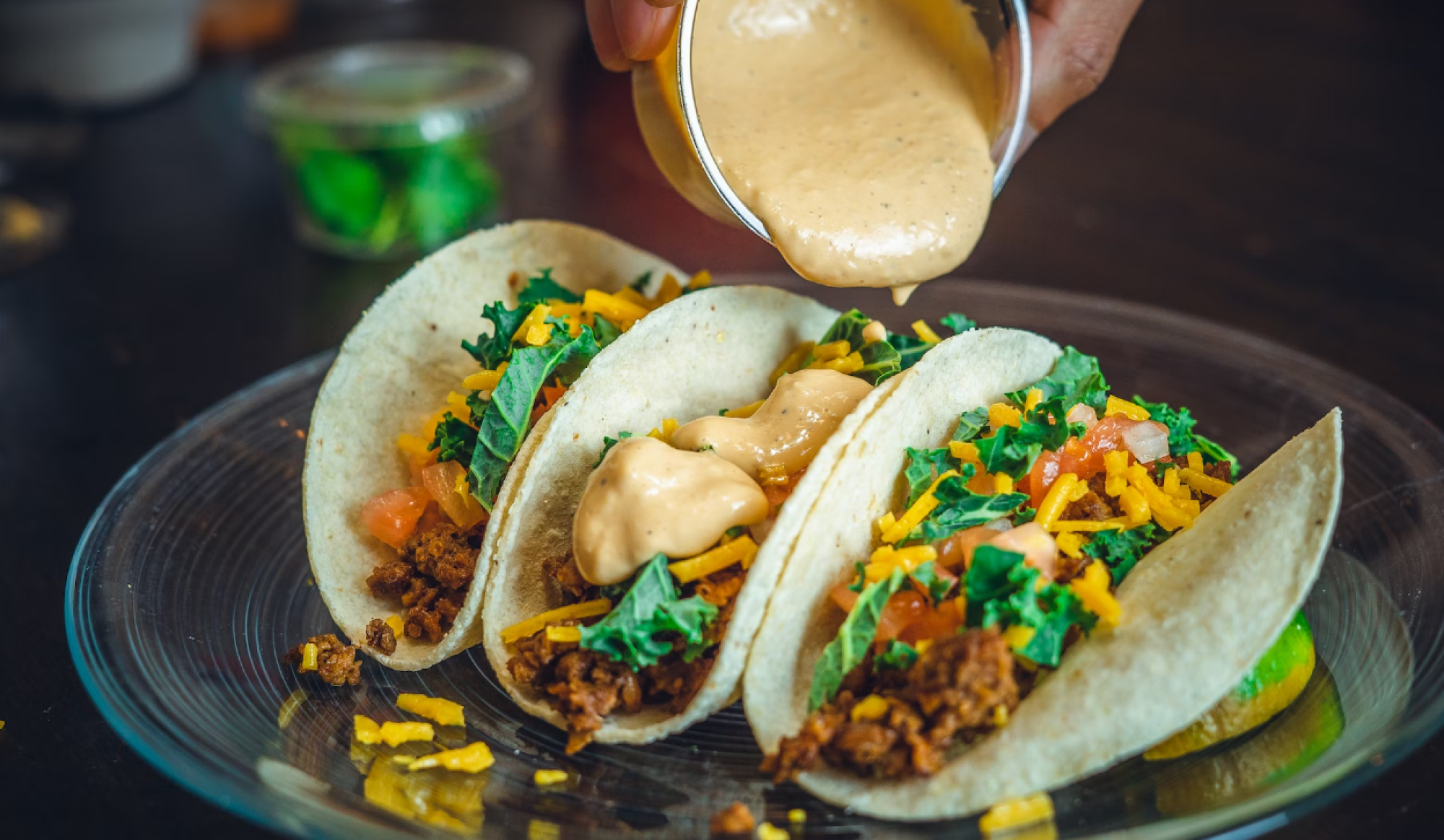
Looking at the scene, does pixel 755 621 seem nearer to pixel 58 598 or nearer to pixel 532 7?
pixel 58 598

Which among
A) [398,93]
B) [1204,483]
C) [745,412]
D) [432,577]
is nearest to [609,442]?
[745,412]

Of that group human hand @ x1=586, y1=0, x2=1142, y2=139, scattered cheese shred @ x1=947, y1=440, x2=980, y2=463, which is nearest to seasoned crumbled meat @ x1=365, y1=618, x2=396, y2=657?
scattered cheese shred @ x1=947, y1=440, x2=980, y2=463

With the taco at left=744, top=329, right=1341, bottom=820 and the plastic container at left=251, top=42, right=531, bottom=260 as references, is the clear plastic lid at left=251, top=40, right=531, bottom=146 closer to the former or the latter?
the plastic container at left=251, top=42, right=531, bottom=260

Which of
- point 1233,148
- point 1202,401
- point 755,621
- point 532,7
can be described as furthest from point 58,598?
point 532,7

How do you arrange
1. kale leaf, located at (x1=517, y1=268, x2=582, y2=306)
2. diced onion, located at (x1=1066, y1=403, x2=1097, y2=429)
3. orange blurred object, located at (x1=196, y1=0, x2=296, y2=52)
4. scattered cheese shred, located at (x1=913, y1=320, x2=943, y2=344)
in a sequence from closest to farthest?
diced onion, located at (x1=1066, y1=403, x2=1097, y2=429) → scattered cheese shred, located at (x1=913, y1=320, x2=943, y2=344) → kale leaf, located at (x1=517, y1=268, x2=582, y2=306) → orange blurred object, located at (x1=196, y1=0, x2=296, y2=52)

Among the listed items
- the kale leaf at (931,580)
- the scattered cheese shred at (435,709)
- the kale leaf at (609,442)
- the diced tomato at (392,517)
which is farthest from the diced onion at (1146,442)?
the diced tomato at (392,517)

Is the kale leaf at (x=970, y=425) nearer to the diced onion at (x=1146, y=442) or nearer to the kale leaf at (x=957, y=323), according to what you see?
the diced onion at (x=1146, y=442)

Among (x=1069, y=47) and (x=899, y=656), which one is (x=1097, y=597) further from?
(x=1069, y=47)
